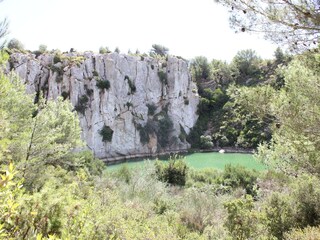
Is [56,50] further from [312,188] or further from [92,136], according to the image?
[312,188]

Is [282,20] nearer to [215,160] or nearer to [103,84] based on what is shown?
[215,160]

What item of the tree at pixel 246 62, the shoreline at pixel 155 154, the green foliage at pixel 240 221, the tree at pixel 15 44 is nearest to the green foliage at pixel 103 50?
the tree at pixel 15 44

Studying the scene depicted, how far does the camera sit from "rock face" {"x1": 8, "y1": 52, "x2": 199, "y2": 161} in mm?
33750

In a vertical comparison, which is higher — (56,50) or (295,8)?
(56,50)

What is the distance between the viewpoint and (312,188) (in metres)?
6.23

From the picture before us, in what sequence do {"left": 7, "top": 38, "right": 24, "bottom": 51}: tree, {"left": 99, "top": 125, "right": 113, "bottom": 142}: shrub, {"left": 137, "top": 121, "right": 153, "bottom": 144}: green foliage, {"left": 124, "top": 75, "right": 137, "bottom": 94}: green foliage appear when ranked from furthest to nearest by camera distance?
{"left": 124, "top": 75, "right": 137, "bottom": 94}: green foliage, {"left": 7, "top": 38, "right": 24, "bottom": 51}: tree, {"left": 137, "top": 121, "right": 153, "bottom": 144}: green foliage, {"left": 99, "top": 125, "right": 113, "bottom": 142}: shrub

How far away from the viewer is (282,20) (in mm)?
4836

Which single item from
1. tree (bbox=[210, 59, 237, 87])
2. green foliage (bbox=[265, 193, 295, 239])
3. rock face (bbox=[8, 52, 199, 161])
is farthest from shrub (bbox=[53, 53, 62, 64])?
green foliage (bbox=[265, 193, 295, 239])

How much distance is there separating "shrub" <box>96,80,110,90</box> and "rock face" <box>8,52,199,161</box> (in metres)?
0.01

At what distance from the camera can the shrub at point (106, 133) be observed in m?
35.7

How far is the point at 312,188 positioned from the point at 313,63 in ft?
8.87

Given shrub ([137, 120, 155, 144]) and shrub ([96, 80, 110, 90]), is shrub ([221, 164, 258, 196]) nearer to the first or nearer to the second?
shrub ([137, 120, 155, 144])

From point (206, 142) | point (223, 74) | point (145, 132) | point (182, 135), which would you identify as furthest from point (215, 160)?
point (223, 74)

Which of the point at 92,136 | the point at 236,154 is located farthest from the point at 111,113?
the point at 236,154
